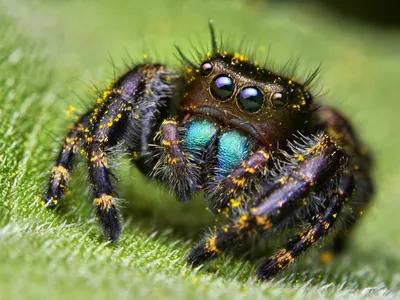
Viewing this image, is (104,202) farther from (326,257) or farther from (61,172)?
(326,257)

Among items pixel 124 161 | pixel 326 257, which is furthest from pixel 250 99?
pixel 326 257

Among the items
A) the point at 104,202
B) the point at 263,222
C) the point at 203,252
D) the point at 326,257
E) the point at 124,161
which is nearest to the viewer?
the point at 263,222

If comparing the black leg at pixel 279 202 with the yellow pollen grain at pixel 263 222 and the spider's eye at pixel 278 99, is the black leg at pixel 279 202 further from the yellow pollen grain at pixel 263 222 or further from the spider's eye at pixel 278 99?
the spider's eye at pixel 278 99

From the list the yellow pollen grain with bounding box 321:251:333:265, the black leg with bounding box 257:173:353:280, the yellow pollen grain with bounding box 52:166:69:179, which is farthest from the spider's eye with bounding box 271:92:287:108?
the yellow pollen grain with bounding box 321:251:333:265

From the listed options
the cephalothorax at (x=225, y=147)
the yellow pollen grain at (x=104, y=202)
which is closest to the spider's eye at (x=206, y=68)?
the cephalothorax at (x=225, y=147)

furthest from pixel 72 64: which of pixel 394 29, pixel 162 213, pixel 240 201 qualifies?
pixel 394 29

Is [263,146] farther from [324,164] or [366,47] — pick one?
[366,47]
